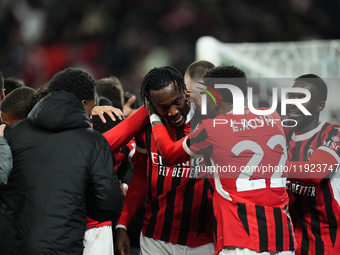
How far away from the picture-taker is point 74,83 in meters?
1.69

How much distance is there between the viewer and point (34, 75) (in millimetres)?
6363

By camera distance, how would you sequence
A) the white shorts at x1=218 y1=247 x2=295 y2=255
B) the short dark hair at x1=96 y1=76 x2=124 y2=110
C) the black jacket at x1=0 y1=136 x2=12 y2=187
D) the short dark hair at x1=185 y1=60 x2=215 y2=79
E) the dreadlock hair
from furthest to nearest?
1. the short dark hair at x1=96 y1=76 x2=124 y2=110
2. the short dark hair at x1=185 y1=60 x2=215 y2=79
3. the dreadlock hair
4. the white shorts at x1=218 y1=247 x2=295 y2=255
5. the black jacket at x1=0 y1=136 x2=12 y2=187

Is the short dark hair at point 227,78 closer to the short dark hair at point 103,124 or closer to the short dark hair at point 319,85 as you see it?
the short dark hair at point 319,85

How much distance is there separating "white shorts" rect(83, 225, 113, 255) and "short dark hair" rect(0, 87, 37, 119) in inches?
32.3

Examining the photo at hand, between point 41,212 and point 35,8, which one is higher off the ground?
point 35,8

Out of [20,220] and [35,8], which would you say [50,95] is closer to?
[20,220]

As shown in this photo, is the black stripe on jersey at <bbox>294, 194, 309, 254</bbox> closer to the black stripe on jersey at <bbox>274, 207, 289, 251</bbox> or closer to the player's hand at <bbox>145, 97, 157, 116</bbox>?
the black stripe on jersey at <bbox>274, 207, 289, 251</bbox>

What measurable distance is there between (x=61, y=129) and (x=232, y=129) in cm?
86

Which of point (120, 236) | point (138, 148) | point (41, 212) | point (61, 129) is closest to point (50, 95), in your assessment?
point (61, 129)

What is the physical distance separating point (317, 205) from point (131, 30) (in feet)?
17.3

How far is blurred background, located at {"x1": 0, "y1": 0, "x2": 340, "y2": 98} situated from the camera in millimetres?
6195

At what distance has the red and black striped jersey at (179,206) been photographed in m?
1.94

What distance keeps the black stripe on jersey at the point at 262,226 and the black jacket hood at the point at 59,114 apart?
0.95 meters

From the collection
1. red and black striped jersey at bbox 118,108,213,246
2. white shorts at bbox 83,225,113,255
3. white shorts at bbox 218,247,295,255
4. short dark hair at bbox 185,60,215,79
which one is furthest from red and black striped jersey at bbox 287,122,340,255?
white shorts at bbox 83,225,113,255
